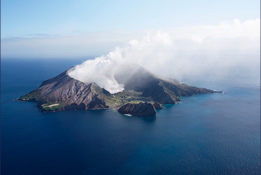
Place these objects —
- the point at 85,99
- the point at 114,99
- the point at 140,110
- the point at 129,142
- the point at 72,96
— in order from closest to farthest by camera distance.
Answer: the point at 129,142
the point at 140,110
the point at 85,99
the point at 72,96
the point at 114,99

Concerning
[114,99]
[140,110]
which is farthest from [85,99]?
[140,110]

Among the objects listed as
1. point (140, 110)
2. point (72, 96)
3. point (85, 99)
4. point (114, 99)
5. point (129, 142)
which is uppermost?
point (72, 96)

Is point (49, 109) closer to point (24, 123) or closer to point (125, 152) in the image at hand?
point (24, 123)

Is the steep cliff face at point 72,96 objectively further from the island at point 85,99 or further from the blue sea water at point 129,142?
the blue sea water at point 129,142

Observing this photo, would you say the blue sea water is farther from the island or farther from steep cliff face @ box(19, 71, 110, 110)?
steep cliff face @ box(19, 71, 110, 110)

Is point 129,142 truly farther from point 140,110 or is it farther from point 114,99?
point 114,99

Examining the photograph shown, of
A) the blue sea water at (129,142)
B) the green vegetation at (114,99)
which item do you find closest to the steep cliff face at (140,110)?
the blue sea water at (129,142)

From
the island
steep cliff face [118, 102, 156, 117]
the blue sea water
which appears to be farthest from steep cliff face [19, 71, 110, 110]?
steep cliff face [118, 102, 156, 117]

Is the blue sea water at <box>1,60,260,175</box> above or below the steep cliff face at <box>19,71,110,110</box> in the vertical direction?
below
